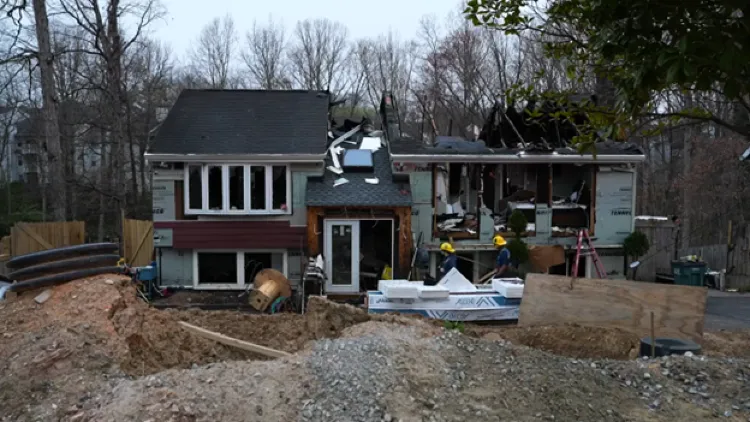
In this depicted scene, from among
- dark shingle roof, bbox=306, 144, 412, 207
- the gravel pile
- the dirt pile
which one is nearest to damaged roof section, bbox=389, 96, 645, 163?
dark shingle roof, bbox=306, 144, 412, 207

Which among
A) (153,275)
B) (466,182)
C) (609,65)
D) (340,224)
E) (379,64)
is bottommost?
(153,275)

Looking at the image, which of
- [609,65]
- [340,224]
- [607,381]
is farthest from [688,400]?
[340,224]

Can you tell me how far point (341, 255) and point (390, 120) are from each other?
5.46 metres

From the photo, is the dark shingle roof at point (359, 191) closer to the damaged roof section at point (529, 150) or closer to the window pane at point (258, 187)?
the damaged roof section at point (529, 150)

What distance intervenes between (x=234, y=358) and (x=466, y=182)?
12550 millimetres

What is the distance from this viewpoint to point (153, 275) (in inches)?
664

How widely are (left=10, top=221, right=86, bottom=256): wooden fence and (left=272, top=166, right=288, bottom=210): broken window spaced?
519 cm

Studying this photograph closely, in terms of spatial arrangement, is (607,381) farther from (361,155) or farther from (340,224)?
(361,155)

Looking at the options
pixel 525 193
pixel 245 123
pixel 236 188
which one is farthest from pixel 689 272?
pixel 245 123

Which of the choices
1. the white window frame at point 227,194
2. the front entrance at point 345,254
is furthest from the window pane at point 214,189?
the front entrance at point 345,254

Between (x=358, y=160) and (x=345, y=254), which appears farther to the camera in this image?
(x=358, y=160)

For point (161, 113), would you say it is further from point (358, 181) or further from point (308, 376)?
point (308, 376)

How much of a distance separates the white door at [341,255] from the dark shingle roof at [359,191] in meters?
0.62

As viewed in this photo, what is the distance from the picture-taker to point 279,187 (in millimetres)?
17125
